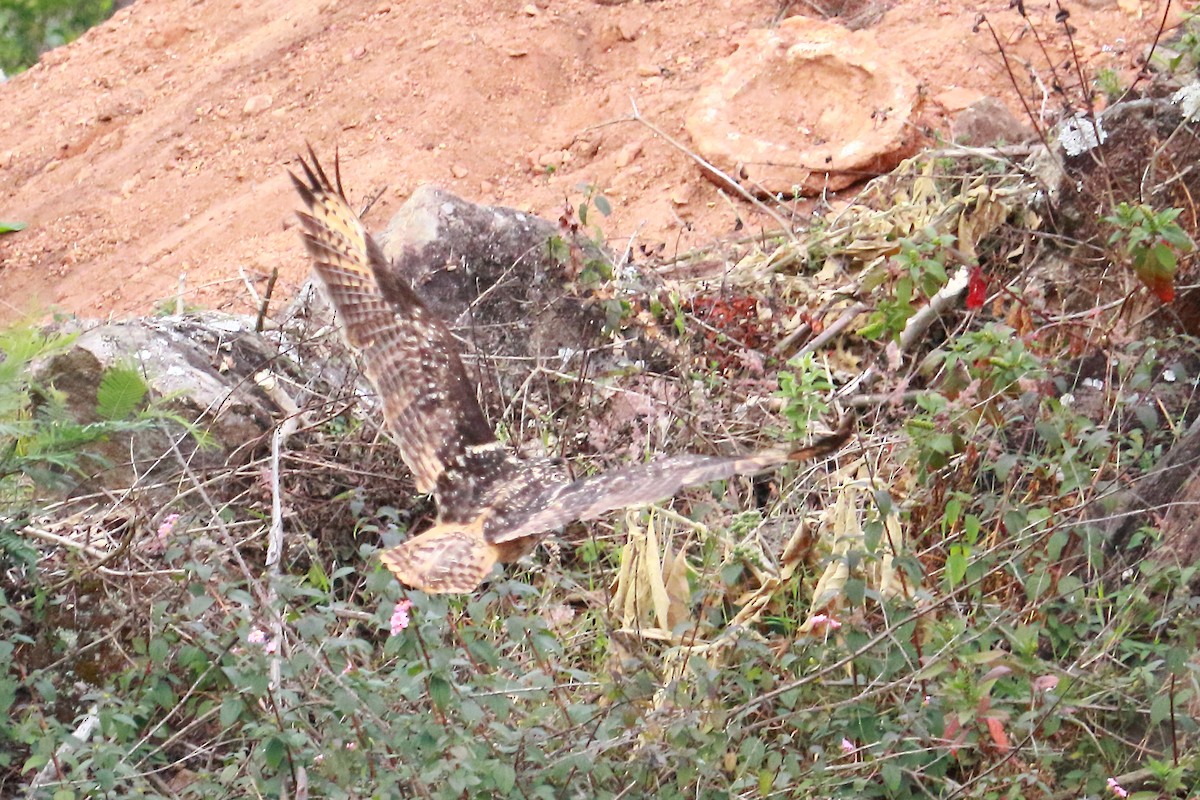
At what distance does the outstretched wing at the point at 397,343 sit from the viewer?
4398 millimetres

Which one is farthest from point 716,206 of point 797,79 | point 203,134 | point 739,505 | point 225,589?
point 225,589

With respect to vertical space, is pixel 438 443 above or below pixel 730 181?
above

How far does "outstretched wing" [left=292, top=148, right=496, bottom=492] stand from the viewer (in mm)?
4398

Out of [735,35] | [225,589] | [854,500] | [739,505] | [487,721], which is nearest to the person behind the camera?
[487,721]

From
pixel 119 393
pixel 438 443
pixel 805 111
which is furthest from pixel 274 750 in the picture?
pixel 805 111

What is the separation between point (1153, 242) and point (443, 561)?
2135 mm

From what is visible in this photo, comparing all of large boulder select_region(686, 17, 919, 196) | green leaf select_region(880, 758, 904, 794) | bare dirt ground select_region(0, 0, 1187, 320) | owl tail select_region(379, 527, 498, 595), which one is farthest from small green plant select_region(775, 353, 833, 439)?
large boulder select_region(686, 17, 919, 196)

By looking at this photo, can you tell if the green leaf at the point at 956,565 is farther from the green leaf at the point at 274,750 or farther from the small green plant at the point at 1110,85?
the small green plant at the point at 1110,85

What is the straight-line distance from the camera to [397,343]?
15.0 feet

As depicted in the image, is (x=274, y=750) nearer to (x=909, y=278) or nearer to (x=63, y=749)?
(x=63, y=749)

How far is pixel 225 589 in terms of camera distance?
3.51 m

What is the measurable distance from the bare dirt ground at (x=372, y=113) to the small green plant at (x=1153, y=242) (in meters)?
3.00

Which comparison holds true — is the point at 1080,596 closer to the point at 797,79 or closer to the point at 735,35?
the point at 797,79

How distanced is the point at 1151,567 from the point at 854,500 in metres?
0.86
